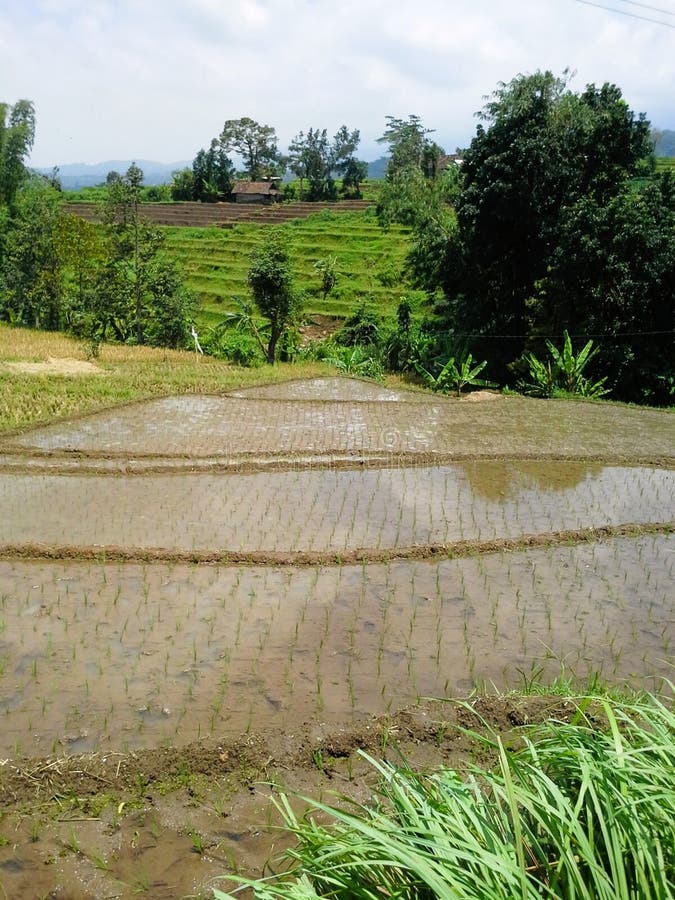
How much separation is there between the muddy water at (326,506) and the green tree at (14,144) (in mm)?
26647

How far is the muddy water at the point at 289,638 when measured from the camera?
16.9 feet

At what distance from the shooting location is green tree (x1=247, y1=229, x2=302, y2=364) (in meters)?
18.7

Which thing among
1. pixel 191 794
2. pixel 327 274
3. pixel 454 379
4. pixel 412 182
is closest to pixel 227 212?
pixel 327 274

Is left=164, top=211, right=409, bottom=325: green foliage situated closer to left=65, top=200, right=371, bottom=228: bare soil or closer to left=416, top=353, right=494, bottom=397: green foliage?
left=65, top=200, right=371, bottom=228: bare soil

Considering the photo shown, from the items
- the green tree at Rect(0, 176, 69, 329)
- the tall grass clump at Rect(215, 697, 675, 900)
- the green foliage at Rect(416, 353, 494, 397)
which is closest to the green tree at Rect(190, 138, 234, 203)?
the green tree at Rect(0, 176, 69, 329)

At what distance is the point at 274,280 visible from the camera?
1884 centimetres

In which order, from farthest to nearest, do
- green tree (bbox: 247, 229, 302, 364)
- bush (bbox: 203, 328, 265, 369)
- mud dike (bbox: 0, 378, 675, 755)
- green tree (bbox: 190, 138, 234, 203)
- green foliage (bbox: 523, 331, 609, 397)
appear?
1. green tree (bbox: 190, 138, 234, 203)
2. bush (bbox: 203, 328, 265, 369)
3. green tree (bbox: 247, 229, 302, 364)
4. green foliage (bbox: 523, 331, 609, 397)
5. mud dike (bbox: 0, 378, 675, 755)

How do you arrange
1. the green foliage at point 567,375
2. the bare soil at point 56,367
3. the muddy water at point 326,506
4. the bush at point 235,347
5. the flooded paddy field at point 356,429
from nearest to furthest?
the muddy water at point 326,506 → the flooded paddy field at point 356,429 → the bare soil at point 56,367 → the green foliage at point 567,375 → the bush at point 235,347

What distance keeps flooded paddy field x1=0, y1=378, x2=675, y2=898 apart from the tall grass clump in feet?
4.40

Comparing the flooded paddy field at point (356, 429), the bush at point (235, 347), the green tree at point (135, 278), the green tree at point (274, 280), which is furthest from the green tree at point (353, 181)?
the flooded paddy field at point (356, 429)

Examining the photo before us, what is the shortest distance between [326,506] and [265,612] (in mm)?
2623

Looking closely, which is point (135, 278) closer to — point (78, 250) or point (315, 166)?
point (78, 250)

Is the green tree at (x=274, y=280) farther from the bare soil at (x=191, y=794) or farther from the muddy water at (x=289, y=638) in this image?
the bare soil at (x=191, y=794)

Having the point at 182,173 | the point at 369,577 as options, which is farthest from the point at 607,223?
the point at 182,173
